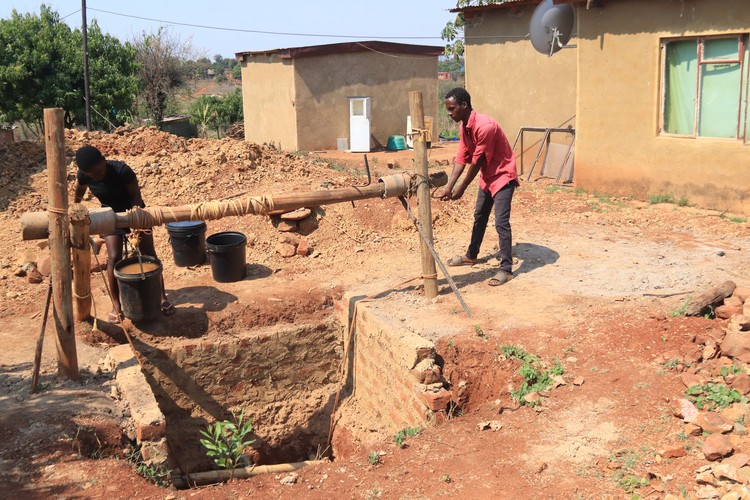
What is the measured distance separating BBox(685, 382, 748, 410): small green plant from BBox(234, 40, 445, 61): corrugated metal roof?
630 inches

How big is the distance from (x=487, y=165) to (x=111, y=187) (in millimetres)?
3446

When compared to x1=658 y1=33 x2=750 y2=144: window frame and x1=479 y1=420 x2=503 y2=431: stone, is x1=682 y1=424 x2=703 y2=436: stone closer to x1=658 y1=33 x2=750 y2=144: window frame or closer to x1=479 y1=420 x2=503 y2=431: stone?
x1=479 y1=420 x2=503 y2=431: stone

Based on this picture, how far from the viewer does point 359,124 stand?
2022 cm

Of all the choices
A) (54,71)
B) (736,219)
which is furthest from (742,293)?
(54,71)

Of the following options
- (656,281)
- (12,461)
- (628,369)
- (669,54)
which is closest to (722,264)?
(656,281)

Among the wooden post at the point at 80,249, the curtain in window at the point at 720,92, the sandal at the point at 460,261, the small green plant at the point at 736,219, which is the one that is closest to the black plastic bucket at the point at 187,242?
the wooden post at the point at 80,249

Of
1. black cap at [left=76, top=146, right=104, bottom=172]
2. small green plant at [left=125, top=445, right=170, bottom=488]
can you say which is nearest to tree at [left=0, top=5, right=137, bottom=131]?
black cap at [left=76, top=146, right=104, bottom=172]

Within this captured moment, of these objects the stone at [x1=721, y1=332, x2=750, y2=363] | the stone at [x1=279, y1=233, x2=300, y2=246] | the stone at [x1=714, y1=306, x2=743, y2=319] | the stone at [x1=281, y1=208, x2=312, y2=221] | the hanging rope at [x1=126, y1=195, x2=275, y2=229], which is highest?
the hanging rope at [x1=126, y1=195, x2=275, y2=229]

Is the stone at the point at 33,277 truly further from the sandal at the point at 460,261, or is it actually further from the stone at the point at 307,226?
the sandal at the point at 460,261

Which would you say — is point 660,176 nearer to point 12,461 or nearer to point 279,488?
point 279,488

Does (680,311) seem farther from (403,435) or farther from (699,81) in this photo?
(699,81)

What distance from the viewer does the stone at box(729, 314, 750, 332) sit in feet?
16.4

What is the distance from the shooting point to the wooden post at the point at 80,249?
5.05 metres

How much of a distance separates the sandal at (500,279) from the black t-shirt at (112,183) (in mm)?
3475
